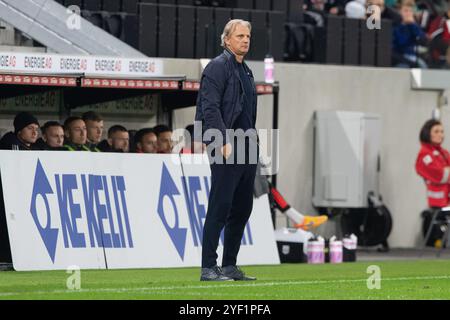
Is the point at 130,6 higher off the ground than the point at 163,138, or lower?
higher

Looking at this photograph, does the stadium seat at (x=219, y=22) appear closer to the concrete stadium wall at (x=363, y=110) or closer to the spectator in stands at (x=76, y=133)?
the concrete stadium wall at (x=363, y=110)

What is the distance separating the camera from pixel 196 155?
15773mm

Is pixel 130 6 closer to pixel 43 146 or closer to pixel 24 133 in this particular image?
pixel 43 146

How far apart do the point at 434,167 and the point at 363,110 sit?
2.24m

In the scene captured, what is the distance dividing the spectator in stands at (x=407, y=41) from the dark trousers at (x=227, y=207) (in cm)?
1198

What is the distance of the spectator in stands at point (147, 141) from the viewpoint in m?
17.3

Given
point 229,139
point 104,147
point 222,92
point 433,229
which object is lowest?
point 433,229

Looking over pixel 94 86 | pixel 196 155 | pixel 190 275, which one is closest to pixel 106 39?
pixel 94 86

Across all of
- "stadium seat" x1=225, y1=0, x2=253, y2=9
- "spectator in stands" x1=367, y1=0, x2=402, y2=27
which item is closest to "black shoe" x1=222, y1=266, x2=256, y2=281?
"stadium seat" x1=225, y1=0, x2=253, y2=9

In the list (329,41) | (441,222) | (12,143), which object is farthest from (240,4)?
(12,143)

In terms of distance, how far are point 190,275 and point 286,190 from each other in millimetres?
8611

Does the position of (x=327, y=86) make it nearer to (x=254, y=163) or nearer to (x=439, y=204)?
(x=439, y=204)

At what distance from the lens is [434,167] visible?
20.9 meters

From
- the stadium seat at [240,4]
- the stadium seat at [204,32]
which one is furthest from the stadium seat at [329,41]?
the stadium seat at [204,32]
